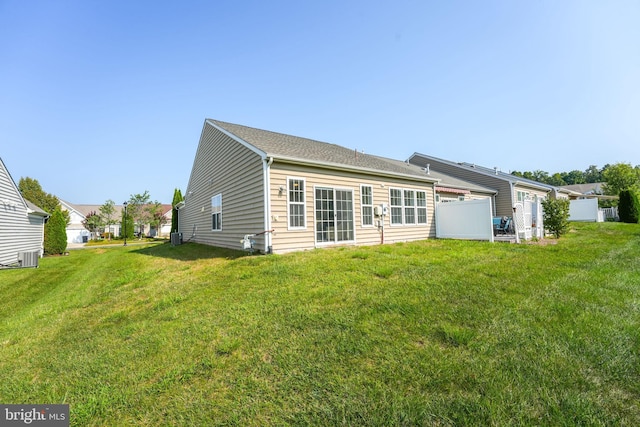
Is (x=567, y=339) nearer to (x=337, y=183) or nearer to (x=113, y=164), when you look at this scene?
(x=337, y=183)

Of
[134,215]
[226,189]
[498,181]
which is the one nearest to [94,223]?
A: [134,215]

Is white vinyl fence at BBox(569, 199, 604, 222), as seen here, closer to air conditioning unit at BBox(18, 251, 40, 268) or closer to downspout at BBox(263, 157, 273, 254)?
downspout at BBox(263, 157, 273, 254)

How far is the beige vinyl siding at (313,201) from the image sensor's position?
8266mm

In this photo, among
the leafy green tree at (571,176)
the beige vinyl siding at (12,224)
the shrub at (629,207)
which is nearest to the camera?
the beige vinyl siding at (12,224)

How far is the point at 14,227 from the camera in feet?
42.2

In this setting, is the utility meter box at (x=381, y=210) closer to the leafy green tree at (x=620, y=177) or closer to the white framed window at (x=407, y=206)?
the white framed window at (x=407, y=206)

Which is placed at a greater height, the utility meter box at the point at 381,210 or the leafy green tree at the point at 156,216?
the leafy green tree at the point at 156,216

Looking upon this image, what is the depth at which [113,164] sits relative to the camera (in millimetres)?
20562

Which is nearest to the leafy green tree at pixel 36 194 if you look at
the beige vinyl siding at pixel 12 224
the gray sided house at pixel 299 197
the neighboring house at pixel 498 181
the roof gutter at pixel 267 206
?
the beige vinyl siding at pixel 12 224

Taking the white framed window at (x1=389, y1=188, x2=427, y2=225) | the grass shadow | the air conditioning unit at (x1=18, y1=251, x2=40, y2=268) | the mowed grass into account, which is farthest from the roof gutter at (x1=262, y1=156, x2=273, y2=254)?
the air conditioning unit at (x1=18, y1=251, x2=40, y2=268)

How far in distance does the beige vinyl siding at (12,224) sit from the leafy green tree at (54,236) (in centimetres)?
259

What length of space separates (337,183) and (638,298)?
7439mm

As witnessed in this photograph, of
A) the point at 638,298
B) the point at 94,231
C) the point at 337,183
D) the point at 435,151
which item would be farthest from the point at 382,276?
the point at 94,231

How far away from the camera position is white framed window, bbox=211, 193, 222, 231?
1193cm
